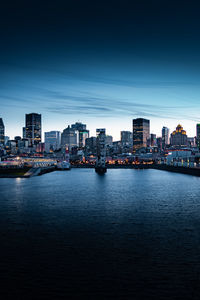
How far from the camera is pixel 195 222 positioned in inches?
1334

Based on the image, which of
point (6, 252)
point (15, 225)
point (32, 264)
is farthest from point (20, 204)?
point (32, 264)

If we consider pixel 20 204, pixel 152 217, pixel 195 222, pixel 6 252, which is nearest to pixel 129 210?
pixel 152 217

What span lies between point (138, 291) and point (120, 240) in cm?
1038

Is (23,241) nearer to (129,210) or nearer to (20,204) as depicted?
(129,210)

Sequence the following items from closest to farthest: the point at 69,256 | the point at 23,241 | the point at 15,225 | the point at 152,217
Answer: the point at 69,256, the point at 23,241, the point at 15,225, the point at 152,217

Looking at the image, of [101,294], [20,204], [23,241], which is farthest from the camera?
[20,204]

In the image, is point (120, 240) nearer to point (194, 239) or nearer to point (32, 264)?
point (194, 239)

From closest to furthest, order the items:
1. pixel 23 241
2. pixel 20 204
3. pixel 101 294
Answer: pixel 101 294 → pixel 23 241 → pixel 20 204

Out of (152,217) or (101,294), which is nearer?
(101,294)

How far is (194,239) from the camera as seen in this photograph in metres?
26.1

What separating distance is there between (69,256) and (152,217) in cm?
1880

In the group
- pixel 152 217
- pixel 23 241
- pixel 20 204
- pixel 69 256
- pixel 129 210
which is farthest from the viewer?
pixel 20 204


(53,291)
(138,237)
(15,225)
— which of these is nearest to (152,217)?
(138,237)

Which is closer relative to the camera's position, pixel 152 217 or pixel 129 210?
pixel 152 217
